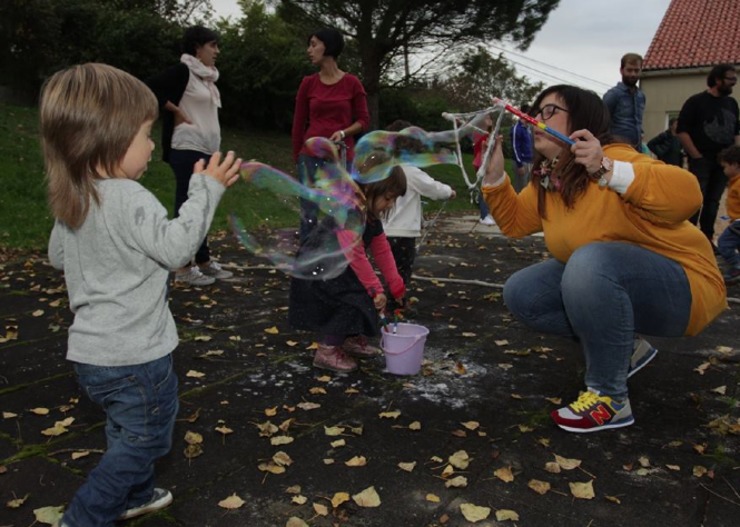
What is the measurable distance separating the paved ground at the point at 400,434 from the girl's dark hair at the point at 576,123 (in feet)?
3.37

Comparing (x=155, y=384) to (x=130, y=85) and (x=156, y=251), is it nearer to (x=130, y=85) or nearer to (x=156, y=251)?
(x=156, y=251)

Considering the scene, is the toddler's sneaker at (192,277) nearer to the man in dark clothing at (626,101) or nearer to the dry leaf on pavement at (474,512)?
the dry leaf on pavement at (474,512)

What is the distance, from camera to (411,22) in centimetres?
1745

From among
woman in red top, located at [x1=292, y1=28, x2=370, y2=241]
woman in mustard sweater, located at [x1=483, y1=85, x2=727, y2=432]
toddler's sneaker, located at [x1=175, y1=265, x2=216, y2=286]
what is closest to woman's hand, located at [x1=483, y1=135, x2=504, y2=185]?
woman in mustard sweater, located at [x1=483, y1=85, x2=727, y2=432]

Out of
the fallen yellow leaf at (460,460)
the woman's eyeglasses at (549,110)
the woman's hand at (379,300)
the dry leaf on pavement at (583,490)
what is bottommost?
the fallen yellow leaf at (460,460)

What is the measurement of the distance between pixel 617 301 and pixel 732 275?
404cm

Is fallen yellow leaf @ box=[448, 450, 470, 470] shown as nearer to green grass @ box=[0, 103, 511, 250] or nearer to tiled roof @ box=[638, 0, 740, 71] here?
green grass @ box=[0, 103, 511, 250]

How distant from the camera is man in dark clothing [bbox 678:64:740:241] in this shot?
7641 millimetres

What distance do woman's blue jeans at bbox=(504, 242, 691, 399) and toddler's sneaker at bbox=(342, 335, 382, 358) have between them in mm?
1318

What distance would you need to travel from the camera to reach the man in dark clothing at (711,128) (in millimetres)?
7641

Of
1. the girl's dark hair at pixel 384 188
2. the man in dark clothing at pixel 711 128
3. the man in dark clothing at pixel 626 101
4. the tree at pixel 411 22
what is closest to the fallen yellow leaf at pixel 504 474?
the girl's dark hair at pixel 384 188

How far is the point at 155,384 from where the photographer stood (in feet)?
7.38

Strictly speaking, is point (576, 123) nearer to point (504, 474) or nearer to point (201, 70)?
point (504, 474)

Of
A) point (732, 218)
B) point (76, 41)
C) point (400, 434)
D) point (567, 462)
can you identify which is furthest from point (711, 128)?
point (76, 41)
